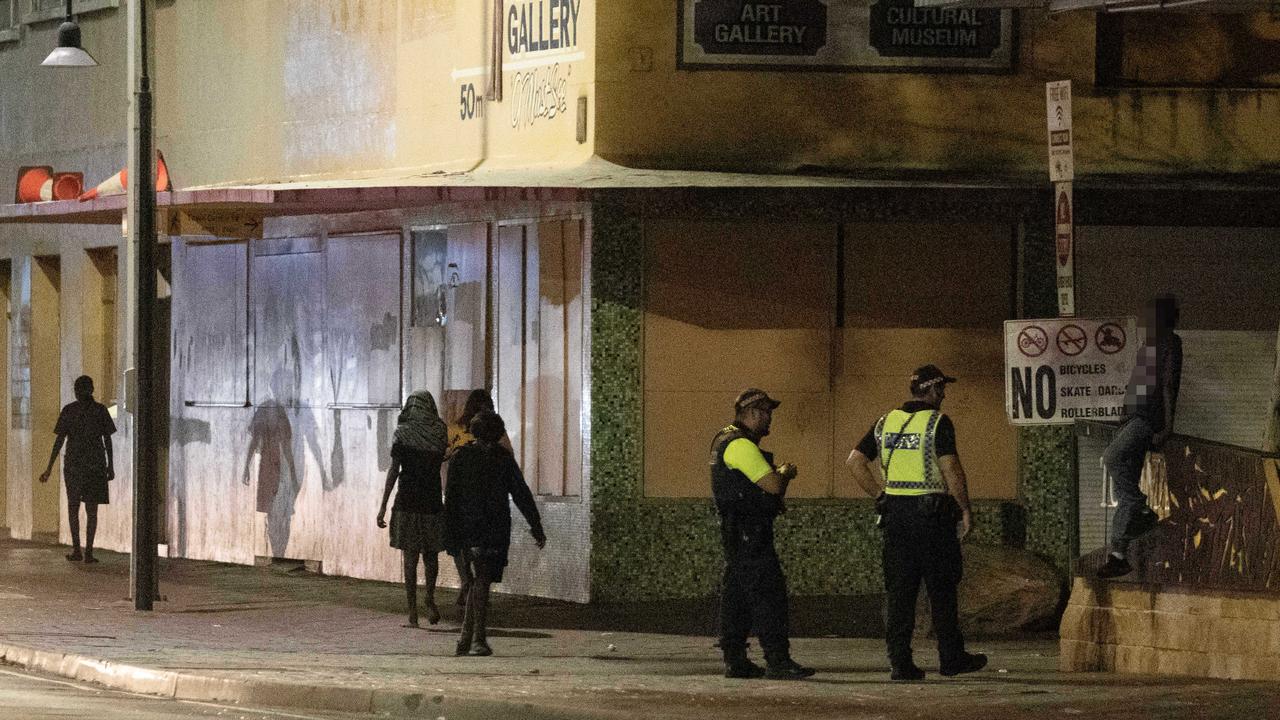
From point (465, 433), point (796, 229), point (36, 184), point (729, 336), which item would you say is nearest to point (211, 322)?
point (36, 184)

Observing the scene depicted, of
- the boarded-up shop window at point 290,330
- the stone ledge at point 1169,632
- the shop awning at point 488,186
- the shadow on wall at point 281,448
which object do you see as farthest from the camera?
the shadow on wall at point 281,448

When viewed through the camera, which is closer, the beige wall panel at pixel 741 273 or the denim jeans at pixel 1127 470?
the denim jeans at pixel 1127 470

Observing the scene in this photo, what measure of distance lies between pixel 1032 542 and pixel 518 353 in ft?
14.6

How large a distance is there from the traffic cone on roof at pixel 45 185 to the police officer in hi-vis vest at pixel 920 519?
43.4 feet

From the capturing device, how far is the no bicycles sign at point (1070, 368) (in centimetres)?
1466

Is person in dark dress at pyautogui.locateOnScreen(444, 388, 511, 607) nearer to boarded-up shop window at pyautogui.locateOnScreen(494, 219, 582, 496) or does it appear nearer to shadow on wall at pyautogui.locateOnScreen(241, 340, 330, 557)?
boarded-up shop window at pyautogui.locateOnScreen(494, 219, 582, 496)

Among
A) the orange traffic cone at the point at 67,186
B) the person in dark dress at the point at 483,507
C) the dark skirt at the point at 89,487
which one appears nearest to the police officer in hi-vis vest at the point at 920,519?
the person in dark dress at the point at 483,507

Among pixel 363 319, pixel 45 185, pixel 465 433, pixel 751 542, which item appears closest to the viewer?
pixel 751 542

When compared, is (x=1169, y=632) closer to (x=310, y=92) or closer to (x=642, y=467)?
(x=642, y=467)

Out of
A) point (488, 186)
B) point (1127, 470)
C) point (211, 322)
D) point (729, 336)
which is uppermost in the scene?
point (488, 186)

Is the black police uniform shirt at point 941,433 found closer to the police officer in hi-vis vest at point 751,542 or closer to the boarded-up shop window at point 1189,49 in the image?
the police officer in hi-vis vest at point 751,542

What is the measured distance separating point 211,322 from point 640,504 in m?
→ 7.12

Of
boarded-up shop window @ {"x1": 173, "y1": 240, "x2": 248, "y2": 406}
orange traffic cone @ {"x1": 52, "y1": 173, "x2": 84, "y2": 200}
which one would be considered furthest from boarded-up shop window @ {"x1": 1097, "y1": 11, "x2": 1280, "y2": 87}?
orange traffic cone @ {"x1": 52, "y1": 173, "x2": 84, "y2": 200}

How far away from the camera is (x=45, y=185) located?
2564 centimetres
